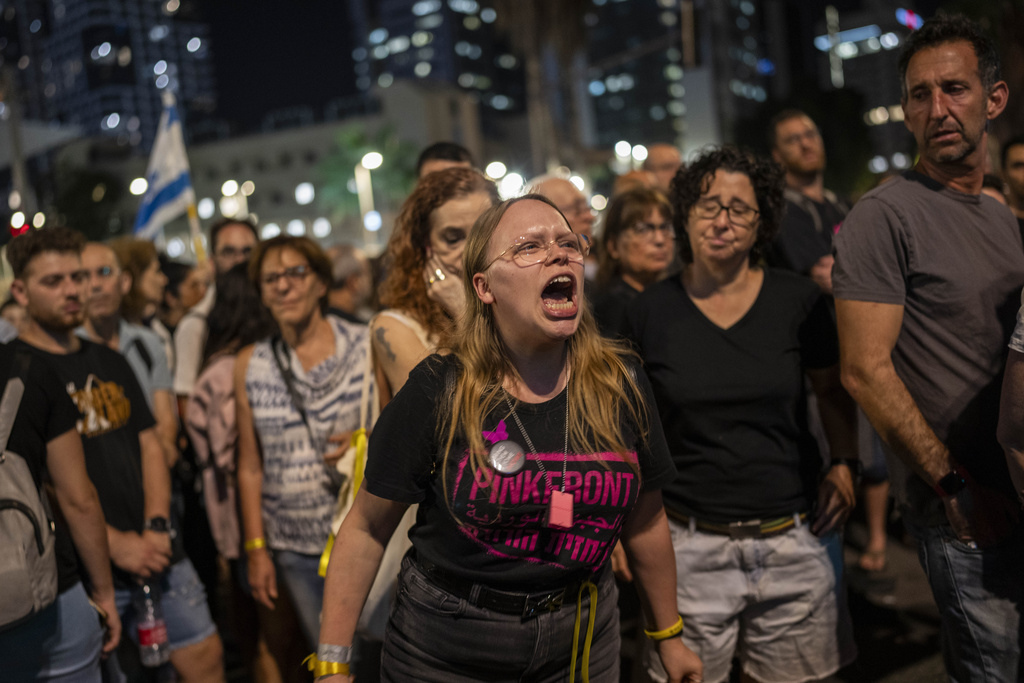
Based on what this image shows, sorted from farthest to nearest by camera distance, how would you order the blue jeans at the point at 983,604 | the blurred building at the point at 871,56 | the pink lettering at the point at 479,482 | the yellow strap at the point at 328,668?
the blurred building at the point at 871,56, the blue jeans at the point at 983,604, the yellow strap at the point at 328,668, the pink lettering at the point at 479,482

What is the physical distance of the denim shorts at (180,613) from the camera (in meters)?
3.58

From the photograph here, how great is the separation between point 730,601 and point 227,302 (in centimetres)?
334

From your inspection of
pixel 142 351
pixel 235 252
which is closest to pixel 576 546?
pixel 142 351

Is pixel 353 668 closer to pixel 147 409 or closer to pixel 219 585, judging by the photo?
pixel 147 409

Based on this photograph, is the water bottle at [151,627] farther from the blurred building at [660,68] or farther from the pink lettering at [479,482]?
the blurred building at [660,68]

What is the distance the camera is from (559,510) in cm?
206

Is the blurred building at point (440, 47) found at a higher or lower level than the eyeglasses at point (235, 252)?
higher

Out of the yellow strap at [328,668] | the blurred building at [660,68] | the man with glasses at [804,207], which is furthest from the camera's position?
the blurred building at [660,68]

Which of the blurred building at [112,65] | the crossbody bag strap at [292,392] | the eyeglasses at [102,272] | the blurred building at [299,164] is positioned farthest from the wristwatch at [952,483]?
the blurred building at [112,65]

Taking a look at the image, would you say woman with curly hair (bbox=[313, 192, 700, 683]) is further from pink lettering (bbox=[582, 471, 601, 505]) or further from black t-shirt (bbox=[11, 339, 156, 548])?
black t-shirt (bbox=[11, 339, 156, 548])

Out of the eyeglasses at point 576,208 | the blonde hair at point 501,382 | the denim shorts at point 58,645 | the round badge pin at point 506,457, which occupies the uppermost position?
the eyeglasses at point 576,208

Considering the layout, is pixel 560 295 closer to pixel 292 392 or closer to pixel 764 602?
→ pixel 764 602

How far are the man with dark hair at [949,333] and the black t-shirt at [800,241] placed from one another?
1751 millimetres

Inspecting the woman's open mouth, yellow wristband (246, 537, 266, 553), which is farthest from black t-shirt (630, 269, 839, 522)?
yellow wristband (246, 537, 266, 553)
